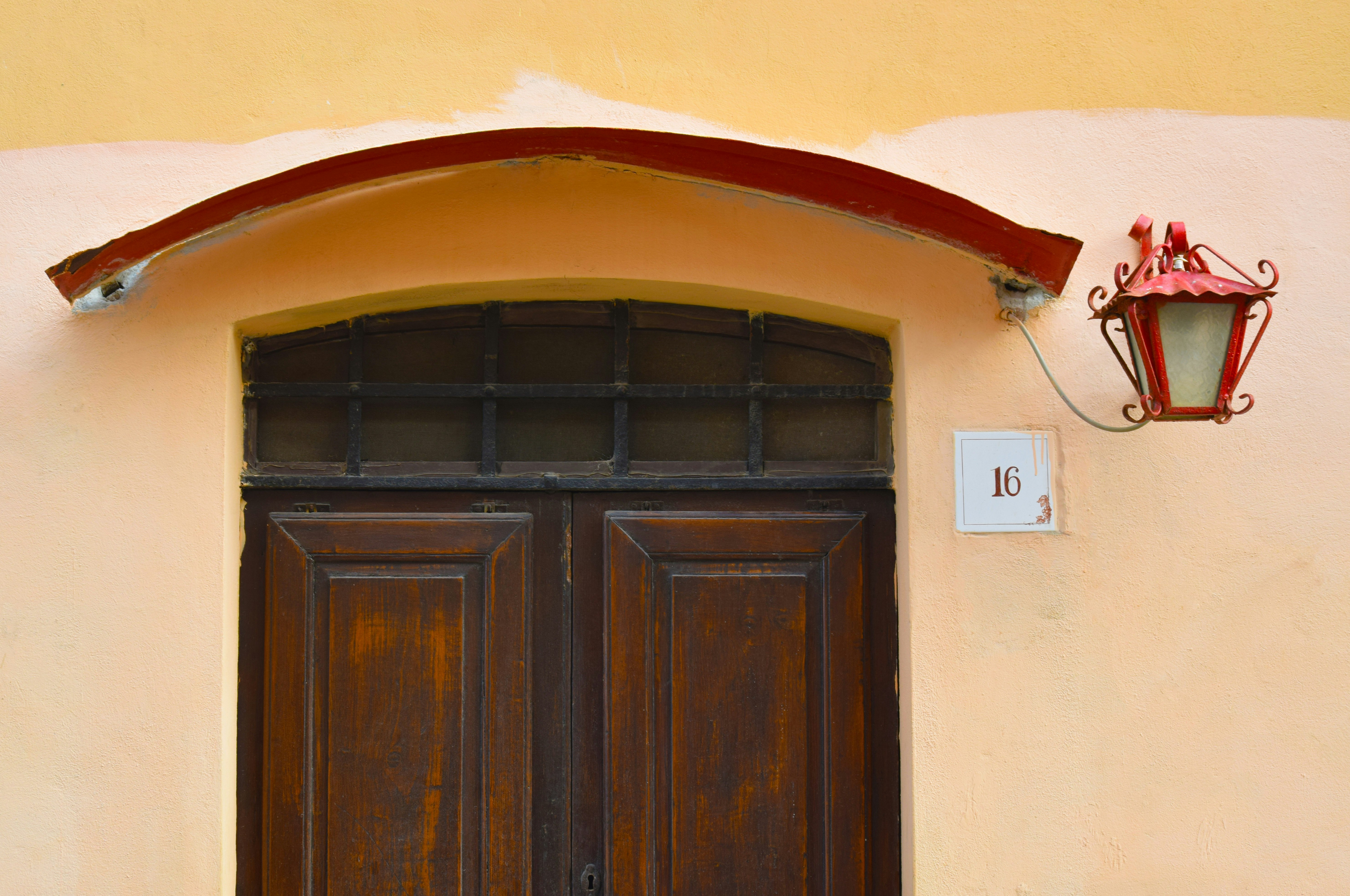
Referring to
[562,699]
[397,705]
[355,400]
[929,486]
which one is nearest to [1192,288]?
[929,486]

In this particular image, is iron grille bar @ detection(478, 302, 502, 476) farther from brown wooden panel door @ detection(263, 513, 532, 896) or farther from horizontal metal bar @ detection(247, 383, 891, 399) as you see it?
brown wooden panel door @ detection(263, 513, 532, 896)

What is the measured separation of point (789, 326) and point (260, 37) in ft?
5.89

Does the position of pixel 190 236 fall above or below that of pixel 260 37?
below

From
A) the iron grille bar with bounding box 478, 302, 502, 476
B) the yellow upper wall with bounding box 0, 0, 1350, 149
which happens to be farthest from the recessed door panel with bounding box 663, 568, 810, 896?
the yellow upper wall with bounding box 0, 0, 1350, 149

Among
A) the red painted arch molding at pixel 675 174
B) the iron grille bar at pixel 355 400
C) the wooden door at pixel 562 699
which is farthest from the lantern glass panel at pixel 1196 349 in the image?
the iron grille bar at pixel 355 400

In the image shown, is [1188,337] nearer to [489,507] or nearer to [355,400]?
[489,507]

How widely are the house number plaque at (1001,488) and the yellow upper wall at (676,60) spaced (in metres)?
0.99

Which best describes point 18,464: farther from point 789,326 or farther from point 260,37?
point 789,326

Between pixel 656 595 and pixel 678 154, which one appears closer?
pixel 678 154

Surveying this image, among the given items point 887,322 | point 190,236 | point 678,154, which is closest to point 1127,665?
point 887,322

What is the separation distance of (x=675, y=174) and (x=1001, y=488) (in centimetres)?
127

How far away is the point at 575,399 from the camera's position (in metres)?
2.60

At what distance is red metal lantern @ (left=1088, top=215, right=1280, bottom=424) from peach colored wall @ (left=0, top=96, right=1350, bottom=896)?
345mm

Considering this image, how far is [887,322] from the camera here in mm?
2543
